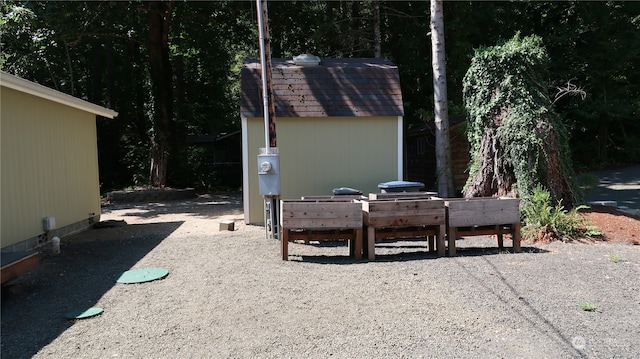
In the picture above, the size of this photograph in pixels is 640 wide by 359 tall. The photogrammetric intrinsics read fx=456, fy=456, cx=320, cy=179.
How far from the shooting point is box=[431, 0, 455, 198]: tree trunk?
10727mm

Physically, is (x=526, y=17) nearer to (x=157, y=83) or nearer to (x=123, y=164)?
(x=157, y=83)

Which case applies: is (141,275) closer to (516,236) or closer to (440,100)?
(516,236)

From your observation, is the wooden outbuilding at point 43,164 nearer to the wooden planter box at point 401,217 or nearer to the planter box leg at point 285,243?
the planter box leg at point 285,243

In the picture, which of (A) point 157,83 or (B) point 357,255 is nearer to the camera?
(B) point 357,255

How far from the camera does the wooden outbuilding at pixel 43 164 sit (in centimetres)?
675

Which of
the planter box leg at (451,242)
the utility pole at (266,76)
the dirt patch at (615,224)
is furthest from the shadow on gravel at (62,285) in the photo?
the dirt patch at (615,224)

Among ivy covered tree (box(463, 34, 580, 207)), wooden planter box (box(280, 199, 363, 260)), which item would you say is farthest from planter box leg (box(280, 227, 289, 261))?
ivy covered tree (box(463, 34, 580, 207))

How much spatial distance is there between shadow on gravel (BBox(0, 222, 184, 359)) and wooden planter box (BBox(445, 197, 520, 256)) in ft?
15.0

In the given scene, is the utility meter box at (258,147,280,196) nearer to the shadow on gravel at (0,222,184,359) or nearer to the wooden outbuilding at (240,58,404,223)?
the wooden outbuilding at (240,58,404,223)

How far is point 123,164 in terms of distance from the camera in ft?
70.1

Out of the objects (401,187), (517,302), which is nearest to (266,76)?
(401,187)

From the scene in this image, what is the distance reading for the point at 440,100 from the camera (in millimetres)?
10820

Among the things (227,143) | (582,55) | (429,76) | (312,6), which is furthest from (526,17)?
(227,143)

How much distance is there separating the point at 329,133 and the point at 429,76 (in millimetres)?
11333
